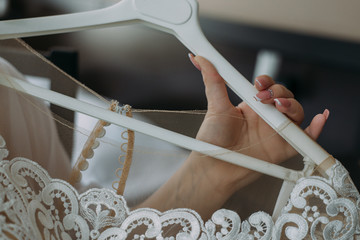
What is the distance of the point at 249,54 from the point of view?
1500 mm

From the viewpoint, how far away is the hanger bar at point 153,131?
1.60 feet

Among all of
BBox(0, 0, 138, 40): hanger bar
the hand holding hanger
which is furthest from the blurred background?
the hand holding hanger

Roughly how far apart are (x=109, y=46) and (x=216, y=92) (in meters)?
1.25

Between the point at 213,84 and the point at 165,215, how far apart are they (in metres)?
0.20

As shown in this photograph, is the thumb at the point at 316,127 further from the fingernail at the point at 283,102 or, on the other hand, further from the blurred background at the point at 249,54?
the blurred background at the point at 249,54

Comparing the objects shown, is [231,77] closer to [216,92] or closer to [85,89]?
[216,92]

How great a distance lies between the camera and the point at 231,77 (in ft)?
1.58

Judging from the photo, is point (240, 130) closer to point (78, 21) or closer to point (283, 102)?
point (283, 102)

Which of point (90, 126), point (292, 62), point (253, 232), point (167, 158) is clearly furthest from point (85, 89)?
point (292, 62)

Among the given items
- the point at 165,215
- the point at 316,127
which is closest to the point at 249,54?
the point at 316,127

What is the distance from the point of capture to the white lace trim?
0.47 metres

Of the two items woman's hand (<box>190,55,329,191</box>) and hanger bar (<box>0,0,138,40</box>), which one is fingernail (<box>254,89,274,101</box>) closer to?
woman's hand (<box>190,55,329,191</box>)

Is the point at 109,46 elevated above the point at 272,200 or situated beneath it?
elevated above

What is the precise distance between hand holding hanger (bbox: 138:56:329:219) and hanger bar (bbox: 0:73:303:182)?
0.01 m
